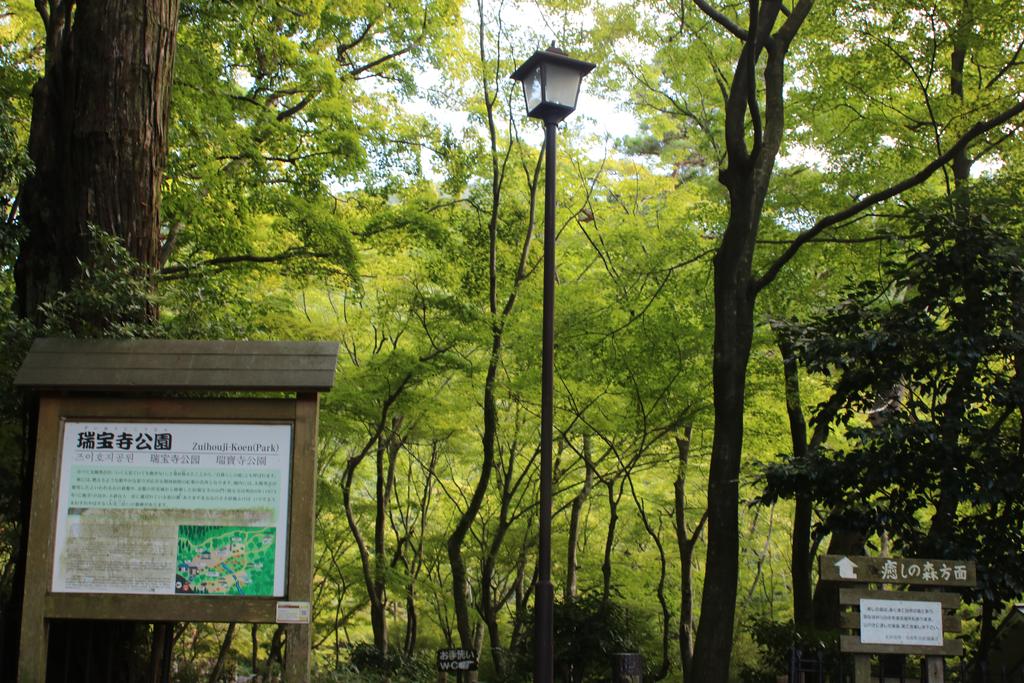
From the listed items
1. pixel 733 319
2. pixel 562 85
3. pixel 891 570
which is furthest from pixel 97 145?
pixel 891 570

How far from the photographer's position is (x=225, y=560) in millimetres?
5367

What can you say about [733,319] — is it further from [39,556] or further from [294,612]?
[39,556]

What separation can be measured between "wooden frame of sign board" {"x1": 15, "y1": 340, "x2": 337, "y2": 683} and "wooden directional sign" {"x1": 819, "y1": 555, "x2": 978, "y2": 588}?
3.77m

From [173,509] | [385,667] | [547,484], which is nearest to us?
[173,509]

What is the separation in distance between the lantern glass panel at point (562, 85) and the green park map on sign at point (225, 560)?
165 inches

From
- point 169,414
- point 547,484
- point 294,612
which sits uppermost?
point 169,414

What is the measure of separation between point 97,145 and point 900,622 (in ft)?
22.9

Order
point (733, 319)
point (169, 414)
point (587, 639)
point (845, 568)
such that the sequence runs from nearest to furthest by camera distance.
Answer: point (169, 414) < point (845, 568) < point (733, 319) < point (587, 639)

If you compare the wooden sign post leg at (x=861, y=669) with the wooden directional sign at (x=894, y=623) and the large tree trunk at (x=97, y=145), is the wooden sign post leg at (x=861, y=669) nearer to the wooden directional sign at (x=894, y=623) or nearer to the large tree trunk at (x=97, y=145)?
the wooden directional sign at (x=894, y=623)

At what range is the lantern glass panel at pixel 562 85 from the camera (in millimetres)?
7559

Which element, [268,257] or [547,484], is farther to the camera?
[268,257]

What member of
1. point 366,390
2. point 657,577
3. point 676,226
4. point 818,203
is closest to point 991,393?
point 818,203

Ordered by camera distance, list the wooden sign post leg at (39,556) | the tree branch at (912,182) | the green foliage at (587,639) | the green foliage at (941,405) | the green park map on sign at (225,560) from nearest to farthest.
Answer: the wooden sign post leg at (39,556) < the green park map on sign at (225,560) < the green foliage at (941,405) < the tree branch at (912,182) < the green foliage at (587,639)

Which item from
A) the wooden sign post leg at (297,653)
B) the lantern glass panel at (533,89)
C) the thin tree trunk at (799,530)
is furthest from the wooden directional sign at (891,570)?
the thin tree trunk at (799,530)
